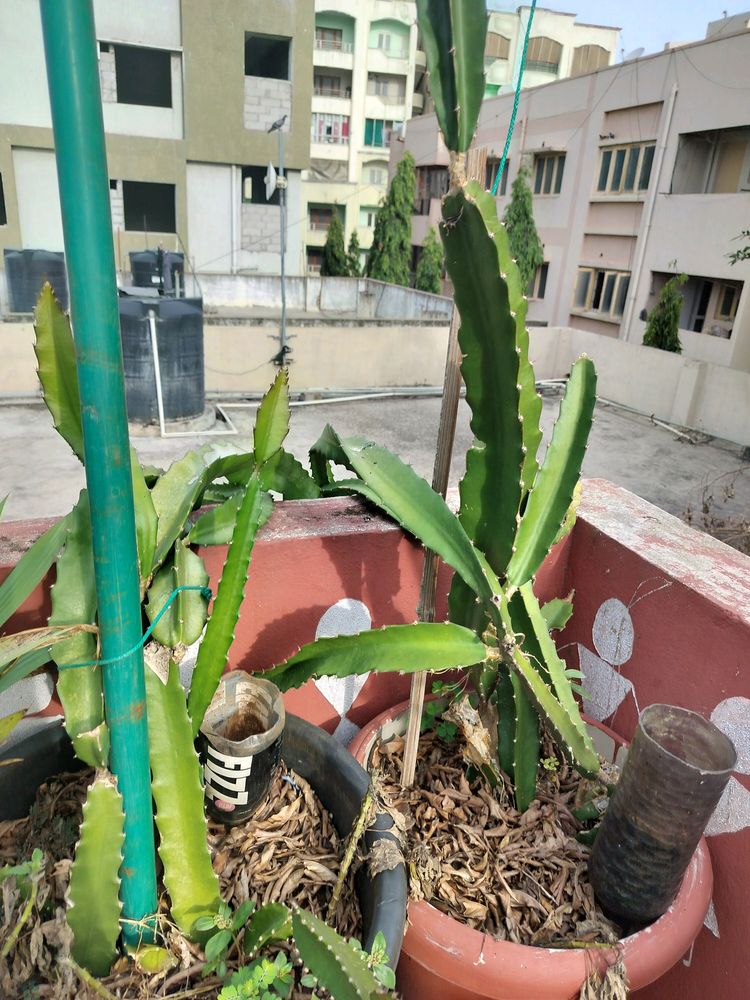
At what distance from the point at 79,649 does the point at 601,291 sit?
1637 centimetres

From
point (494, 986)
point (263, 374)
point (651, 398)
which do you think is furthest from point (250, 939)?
point (651, 398)

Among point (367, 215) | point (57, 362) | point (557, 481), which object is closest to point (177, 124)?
point (367, 215)

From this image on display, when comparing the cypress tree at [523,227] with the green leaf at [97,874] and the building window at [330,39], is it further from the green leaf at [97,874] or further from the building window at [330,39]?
the green leaf at [97,874]

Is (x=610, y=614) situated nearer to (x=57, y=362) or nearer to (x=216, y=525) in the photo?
(x=216, y=525)

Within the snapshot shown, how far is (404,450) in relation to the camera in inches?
301

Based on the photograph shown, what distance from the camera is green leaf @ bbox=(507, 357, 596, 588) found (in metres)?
1.31

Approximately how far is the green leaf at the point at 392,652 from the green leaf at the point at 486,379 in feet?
0.58

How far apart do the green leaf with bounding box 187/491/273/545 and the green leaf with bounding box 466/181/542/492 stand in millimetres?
536

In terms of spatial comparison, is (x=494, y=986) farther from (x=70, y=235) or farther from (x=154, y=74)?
(x=154, y=74)

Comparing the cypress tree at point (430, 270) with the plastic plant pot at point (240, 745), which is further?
the cypress tree at point (430, 270)

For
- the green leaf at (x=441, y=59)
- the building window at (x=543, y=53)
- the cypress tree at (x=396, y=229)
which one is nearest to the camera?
the green leaf at (x=441, y=59)

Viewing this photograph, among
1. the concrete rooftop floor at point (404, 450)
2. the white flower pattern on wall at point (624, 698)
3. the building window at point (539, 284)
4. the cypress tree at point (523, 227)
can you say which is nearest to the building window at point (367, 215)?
the building window at point (539, 284)

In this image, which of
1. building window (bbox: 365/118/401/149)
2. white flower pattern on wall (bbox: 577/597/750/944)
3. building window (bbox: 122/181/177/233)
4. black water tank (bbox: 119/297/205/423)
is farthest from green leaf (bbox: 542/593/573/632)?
building window (bbox: 365/118/401/149)

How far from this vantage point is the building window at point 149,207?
50.2 feet
